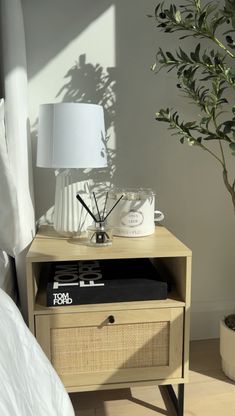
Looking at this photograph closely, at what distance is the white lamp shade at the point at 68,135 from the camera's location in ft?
4.06

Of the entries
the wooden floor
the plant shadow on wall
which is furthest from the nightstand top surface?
the wooden floor

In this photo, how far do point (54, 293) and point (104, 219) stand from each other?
32 cm

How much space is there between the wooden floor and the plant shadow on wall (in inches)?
27.8

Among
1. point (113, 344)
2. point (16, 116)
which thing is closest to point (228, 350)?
point (113, 344)

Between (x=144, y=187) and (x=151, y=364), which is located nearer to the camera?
(x=151, y=364)

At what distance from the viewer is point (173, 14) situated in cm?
133

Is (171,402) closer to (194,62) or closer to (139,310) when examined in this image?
(139,310)

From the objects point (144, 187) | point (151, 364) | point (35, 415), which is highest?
point (144, 187)

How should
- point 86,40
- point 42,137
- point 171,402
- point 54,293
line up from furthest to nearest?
point 86,40
point 171,402
point 42,137
point 54,293

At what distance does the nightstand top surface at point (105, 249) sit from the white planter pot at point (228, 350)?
444 millimetres

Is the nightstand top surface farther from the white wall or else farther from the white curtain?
the white wall

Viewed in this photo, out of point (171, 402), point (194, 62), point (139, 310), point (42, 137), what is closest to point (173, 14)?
point (194, 62)

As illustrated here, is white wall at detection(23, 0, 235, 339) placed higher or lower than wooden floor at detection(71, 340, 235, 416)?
higher

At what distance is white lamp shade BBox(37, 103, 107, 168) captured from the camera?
124cm
